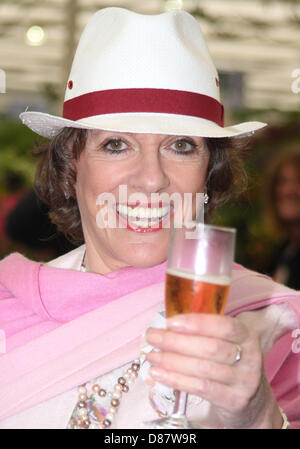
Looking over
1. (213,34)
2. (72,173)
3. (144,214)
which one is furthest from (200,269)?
(213,34)

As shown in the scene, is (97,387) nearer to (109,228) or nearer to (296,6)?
(109,228)

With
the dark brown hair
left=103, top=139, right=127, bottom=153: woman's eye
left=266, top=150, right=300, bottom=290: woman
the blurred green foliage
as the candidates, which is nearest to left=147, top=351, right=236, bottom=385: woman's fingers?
left=103, top=139, right=127, bottom=153: woman's eye

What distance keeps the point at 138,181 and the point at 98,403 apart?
1.60 ft

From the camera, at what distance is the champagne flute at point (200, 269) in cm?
104

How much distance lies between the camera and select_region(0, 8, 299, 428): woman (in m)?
1.48

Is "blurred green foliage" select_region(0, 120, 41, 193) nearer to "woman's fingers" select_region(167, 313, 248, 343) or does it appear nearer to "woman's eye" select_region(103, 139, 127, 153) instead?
"woman's eye" select_region(103, 139, 127, 153)

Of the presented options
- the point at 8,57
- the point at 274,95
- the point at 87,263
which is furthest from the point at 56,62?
the point at 87,263

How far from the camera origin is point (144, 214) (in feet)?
4.88

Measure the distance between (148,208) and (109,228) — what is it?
133 mm

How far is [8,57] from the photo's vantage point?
8953 millimetres

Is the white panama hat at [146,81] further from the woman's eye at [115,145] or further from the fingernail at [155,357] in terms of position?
the fingernail at [155,357]

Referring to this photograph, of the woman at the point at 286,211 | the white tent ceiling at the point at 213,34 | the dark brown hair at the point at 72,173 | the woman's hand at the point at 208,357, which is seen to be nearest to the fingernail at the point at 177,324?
the woman's hand at the point at 208,357

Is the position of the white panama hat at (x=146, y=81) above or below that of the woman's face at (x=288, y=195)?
above

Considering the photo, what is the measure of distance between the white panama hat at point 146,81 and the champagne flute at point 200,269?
0.46 m
